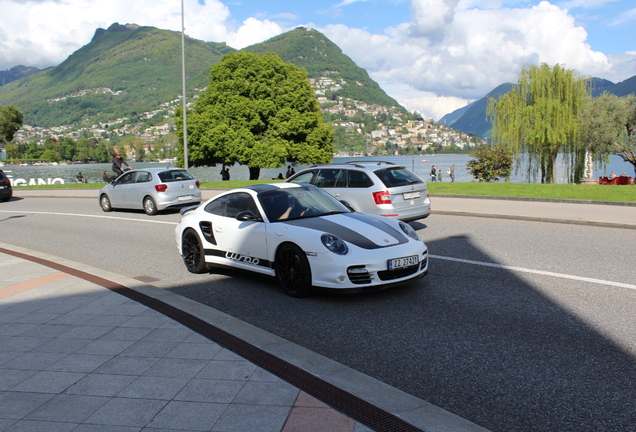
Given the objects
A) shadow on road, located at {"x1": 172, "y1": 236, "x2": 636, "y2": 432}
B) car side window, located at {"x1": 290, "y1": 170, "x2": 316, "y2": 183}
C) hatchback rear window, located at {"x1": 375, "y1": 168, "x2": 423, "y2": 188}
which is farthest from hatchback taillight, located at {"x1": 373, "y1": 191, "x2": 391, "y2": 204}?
shadow on road, located at {"x1": 172, "y1": 236, "x2": 636, "y2": 432}

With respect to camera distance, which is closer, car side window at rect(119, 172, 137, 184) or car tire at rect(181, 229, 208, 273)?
car tire at rect(181, 229, 208, 273)

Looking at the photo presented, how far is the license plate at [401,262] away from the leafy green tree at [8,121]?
80200 millimetres

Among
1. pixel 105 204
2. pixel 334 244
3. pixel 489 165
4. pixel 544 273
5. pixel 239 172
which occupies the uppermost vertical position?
pixel 489 165

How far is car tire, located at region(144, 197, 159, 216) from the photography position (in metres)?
16.2

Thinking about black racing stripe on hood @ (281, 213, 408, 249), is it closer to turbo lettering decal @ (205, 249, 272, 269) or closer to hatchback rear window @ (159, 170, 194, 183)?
turbo lettering decal @ (205, 249, 272, 269)

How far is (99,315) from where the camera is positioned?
209 inches

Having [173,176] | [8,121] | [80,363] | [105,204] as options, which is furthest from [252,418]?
[8,121]

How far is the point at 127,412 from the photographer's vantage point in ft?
10.3

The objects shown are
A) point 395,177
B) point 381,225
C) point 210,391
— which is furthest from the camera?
point 395,177

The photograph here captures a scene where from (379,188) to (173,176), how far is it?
8.79 metres

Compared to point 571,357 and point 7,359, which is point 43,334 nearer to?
point 7,359

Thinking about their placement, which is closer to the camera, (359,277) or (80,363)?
(80,363)

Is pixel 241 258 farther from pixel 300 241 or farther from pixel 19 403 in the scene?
→ pixel 19 403

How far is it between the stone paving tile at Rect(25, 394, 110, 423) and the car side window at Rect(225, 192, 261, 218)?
3866 millimetres
